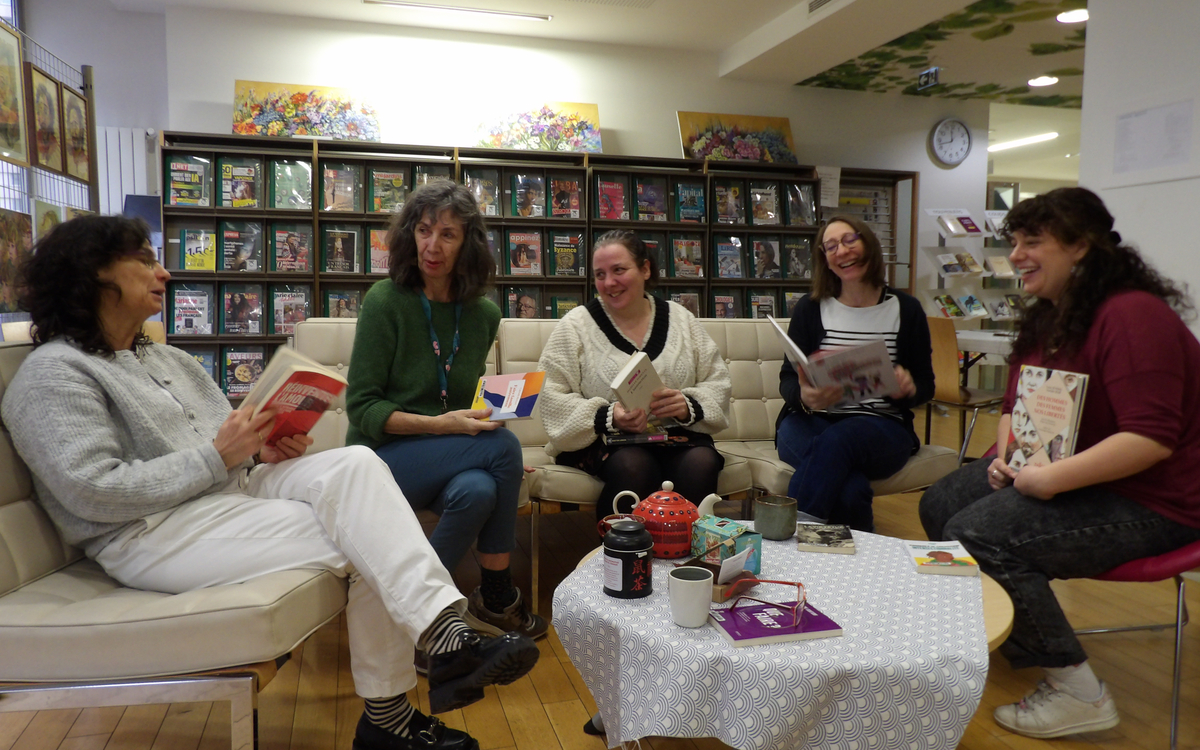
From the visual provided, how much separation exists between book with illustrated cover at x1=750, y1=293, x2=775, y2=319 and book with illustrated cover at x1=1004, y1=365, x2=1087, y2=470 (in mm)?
3929

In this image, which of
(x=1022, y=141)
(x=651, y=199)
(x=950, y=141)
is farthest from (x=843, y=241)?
(x=1022, y=141)

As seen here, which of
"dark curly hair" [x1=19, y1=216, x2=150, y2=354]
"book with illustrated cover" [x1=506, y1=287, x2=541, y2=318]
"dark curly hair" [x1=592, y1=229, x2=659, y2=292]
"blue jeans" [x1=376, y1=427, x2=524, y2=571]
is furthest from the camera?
"book with illustrated cover" [x1=506, y1=287, x2=541, y2=318]

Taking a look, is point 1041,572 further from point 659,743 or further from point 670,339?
point 670,339

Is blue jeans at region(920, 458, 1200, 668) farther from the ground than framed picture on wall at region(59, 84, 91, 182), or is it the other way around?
framed picture on wall at region(59, 84, 91, 182)

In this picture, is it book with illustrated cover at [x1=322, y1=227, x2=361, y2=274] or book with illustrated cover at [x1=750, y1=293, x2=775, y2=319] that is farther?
book with illustrated cover at [x1=750, y1=293, x2=775, y2=319]

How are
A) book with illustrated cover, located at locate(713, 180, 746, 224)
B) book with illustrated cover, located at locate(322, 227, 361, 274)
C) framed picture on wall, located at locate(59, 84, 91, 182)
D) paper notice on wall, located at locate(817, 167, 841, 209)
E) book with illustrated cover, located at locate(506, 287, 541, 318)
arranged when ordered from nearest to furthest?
framed picture on wall, located at locate(59, 84, 91, 182)
book with illustrated cover, located at locate(322, 227, 361, 274)
book with illustrated cover, located at locate(506, 287, 541, 318)
book with illustrated cover, located at locate(713, 180, 746, 224)
paper notice on wall, located at locate(817, 167, 841, 209)

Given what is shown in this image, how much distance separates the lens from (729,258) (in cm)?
564

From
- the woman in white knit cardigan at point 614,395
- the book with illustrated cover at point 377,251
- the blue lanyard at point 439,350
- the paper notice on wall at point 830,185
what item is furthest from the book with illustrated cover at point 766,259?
the blue lanyard at point 439,350

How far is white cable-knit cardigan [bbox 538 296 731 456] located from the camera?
2.32m

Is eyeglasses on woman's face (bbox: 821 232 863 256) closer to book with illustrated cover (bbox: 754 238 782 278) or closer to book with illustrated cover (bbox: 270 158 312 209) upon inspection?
book with illustrated cover (bbox: 754 238 782 278)

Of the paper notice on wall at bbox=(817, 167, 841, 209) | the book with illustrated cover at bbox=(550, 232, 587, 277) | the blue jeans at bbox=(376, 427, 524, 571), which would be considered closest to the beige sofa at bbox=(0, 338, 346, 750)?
the blue jeans at bbox=(376, 427, 524, 571)

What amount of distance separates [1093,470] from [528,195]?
4146 mm

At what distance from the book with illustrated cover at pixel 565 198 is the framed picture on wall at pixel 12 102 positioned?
3231 millimetres

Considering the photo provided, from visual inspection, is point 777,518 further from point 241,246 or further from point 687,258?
point 241,246
